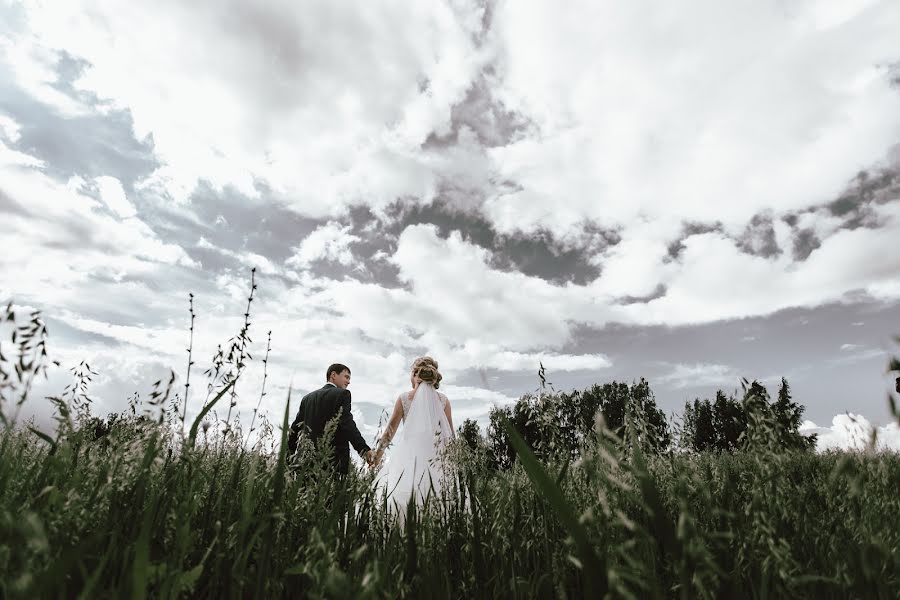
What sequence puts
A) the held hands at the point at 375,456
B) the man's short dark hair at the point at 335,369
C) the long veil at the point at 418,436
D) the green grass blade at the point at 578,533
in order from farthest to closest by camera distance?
the man's short dark hair at the point at 335,369 → the long veil at the point at 418,436 → the held hands at the point at 375,456 → the green grass blade at the point at 578,533

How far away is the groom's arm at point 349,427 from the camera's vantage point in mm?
7684

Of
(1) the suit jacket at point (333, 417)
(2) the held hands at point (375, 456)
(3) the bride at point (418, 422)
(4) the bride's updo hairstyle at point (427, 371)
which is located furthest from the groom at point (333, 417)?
(2) the held hands at point (375, 456)

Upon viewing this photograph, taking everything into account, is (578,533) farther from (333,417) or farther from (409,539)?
(333,417)

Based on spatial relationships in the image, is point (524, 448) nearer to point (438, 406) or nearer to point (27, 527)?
point (27, 527)

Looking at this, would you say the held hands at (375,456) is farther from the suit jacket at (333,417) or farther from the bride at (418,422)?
the bride at (418,422)

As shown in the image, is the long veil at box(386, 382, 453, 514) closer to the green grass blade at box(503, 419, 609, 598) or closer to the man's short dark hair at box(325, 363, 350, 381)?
the man's short dark hair at box(325, 363, 350, 381)

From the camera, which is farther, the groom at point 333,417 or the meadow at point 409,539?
the groom at point 333,417

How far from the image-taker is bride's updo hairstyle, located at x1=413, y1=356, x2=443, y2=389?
31.2ft

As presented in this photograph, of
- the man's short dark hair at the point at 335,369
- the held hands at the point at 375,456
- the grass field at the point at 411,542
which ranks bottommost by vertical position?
the grass field at the point at 411,542

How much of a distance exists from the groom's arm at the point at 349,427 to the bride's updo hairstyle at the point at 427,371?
1829mm

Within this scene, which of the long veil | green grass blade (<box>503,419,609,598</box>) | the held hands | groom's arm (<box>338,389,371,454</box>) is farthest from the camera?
the long veil

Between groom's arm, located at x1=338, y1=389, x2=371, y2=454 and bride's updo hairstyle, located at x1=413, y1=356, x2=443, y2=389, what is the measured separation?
1.83 meters

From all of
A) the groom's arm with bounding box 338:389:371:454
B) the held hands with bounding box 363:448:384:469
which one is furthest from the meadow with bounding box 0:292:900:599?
the groom's arm with bounding box 338:389:371:454

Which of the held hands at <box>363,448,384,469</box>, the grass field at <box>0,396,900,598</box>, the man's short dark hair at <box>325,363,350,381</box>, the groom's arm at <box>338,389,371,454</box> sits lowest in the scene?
the grass field at <box>0,396,900,598</box>
